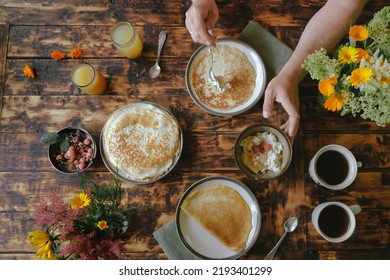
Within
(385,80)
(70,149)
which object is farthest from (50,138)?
(385,80)

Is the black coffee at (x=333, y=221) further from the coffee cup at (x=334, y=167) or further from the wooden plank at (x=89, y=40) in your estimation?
the wooden plank at (x=89, y=40)

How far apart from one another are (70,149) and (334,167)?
107 centimetres

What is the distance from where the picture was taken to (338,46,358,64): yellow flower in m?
1.03

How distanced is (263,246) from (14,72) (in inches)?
51.9

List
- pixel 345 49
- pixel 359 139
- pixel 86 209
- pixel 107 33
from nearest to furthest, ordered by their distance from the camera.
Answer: pixel 345 49 < pixel 86 209 < pixel 359 139 < pixel 107 33

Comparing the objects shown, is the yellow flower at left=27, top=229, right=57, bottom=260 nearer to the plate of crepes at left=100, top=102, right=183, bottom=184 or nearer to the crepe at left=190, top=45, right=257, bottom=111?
the plate of crepes at left=100, top=102, right=183, bottom=184

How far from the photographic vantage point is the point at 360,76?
99 centimetres

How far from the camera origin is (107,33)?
1.50m

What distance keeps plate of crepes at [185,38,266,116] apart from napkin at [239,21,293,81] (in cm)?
4

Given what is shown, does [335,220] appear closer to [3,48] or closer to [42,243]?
[42,243]

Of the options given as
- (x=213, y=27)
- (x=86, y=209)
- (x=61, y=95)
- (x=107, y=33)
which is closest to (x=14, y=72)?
(x=61, y=95)

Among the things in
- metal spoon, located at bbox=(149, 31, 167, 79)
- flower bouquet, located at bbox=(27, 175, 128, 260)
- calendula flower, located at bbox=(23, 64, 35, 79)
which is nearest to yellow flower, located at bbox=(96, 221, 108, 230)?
flower bouquet, located at bbox=(27, 175, 128, 260)

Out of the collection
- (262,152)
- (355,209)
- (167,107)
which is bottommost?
(355,209)
